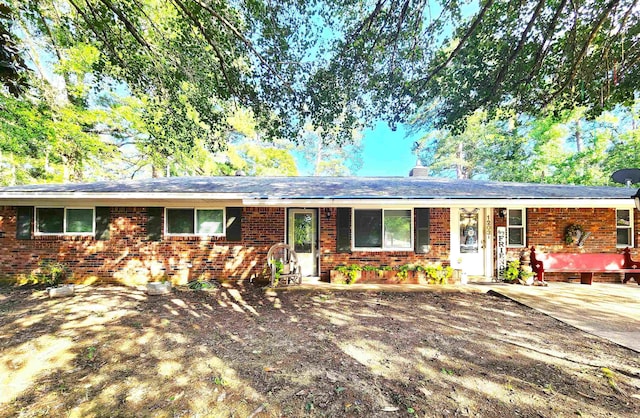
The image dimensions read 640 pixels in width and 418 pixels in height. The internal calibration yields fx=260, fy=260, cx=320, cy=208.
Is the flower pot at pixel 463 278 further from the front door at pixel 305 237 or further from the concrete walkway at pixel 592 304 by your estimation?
the front door at pixel 305 237

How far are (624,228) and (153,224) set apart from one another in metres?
12.8

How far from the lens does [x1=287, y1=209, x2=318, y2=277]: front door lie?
736cm

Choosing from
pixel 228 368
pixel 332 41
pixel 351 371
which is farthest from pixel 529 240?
pixel 228 368

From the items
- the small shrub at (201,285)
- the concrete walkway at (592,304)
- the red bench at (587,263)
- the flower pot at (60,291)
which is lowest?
the concrete walkway at (592,304)

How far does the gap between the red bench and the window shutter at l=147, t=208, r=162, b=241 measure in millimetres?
9855

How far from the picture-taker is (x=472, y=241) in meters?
7.43

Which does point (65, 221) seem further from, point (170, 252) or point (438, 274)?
point (438, 274)

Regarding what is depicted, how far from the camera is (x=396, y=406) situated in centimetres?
235

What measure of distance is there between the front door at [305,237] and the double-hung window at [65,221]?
5.21m

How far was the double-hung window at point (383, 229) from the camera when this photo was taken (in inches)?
283

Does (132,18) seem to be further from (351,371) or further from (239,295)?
(351,371)

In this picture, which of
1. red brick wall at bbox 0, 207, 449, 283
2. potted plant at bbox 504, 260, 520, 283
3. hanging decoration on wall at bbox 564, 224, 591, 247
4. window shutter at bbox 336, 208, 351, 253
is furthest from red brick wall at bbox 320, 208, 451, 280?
hanging decoration on wall at bbox 564, 224, 591, 247

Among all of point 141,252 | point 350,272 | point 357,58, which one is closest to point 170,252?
point 141,252

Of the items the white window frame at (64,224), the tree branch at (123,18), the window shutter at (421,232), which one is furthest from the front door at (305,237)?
the white window frame at (64,224)
